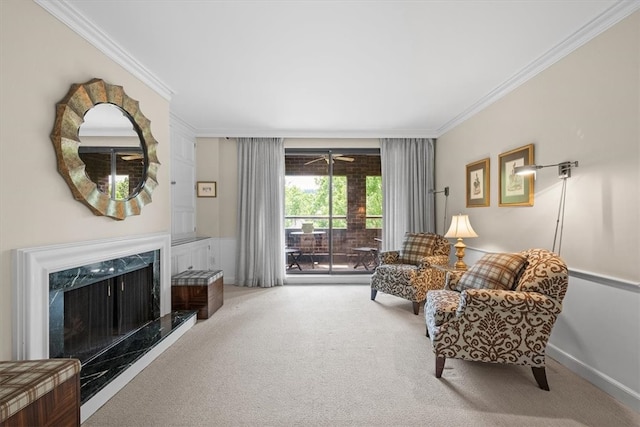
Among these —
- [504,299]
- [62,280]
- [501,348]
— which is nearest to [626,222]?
[504,299]

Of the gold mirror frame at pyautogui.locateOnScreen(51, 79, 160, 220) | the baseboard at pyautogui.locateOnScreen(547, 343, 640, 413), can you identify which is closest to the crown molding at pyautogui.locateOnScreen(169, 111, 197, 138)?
the gold mirror frame at pyautogui.locateOnScreen(51, 79, 160, 220)

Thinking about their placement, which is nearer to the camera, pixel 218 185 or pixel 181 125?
pixel 181 125

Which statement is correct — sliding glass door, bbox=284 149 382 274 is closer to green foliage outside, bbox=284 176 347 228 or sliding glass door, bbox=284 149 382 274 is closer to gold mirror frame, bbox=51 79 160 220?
green foliage outside, bbox=284 176 347 228

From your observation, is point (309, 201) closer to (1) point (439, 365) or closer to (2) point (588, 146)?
(1) point (439, 365)

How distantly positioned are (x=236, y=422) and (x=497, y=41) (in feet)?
10.4

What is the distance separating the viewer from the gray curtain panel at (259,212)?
4.98 m

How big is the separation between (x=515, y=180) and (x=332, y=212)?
9.73 feet

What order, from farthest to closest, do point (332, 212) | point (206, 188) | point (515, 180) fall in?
point (332, 212)
point (206, 188)
point (515, 180)

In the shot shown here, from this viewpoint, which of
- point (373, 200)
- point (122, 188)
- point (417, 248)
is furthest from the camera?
point (373, 200)

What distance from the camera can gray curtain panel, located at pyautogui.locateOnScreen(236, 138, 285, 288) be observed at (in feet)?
16.4

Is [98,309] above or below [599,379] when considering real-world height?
above

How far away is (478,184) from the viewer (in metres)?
3.78

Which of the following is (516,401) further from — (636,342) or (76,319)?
(76,319)

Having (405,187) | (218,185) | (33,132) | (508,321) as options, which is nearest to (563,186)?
(508,321)
